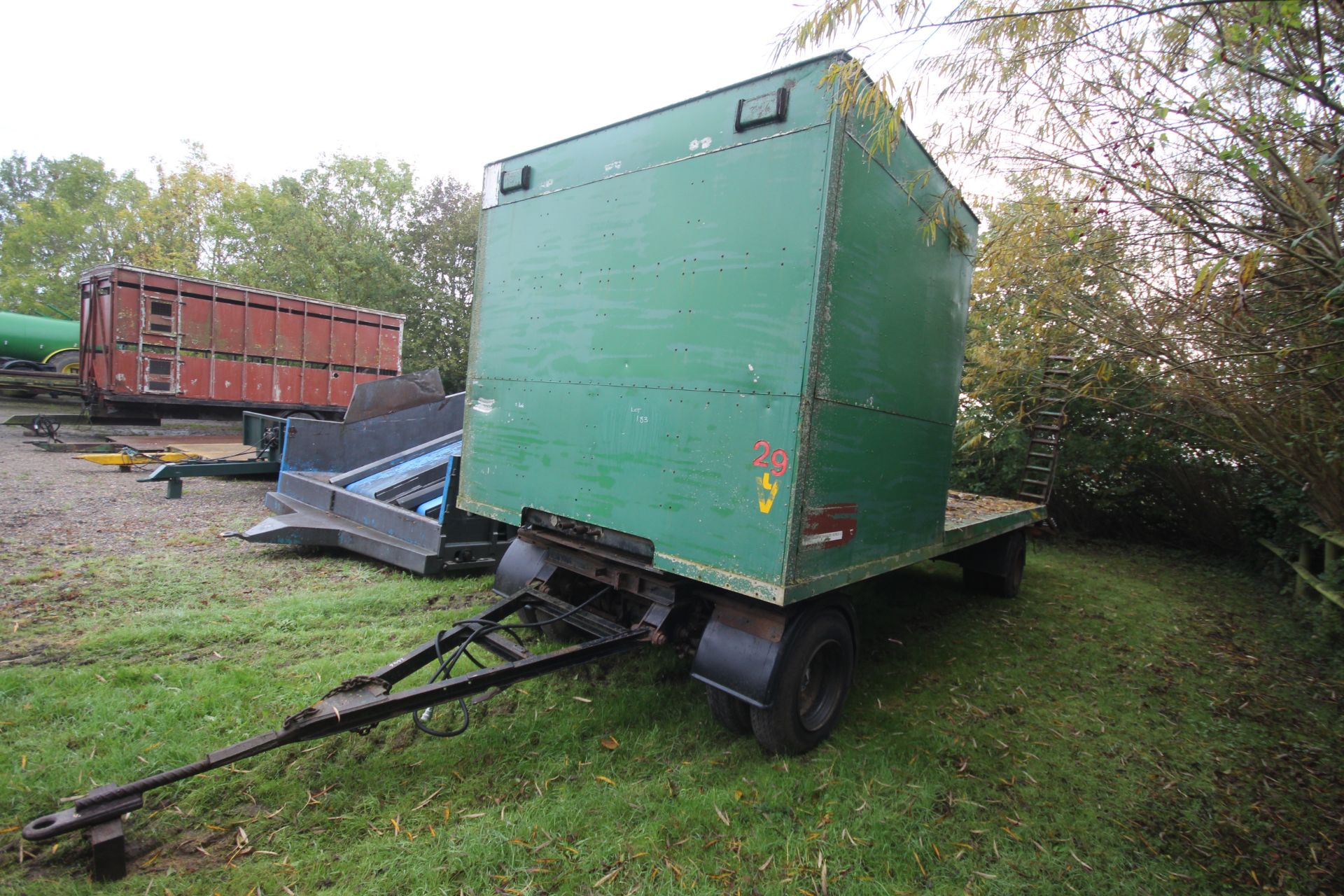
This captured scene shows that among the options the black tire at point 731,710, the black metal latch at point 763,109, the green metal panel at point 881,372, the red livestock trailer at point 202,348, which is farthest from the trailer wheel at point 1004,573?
the red livestock trailer at point 202,348

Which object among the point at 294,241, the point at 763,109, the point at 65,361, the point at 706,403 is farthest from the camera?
the point at 294,241

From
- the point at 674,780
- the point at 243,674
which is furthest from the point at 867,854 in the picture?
the point at 243,674

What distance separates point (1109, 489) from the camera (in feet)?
33.0

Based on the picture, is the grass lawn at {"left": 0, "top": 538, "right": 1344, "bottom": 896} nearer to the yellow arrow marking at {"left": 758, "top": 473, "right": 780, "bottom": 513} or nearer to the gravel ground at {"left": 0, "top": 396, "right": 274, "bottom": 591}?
the gravel ground at {"left": 0, "top": 396, "right": 274, "bottom": 591}

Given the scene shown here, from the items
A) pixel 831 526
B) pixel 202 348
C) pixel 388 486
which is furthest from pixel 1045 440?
pixel 202 348

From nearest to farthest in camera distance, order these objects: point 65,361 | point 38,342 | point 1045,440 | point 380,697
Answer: point 380,697, point 1045,440, point 65,361, point 38,342

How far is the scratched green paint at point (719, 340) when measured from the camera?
2609mm

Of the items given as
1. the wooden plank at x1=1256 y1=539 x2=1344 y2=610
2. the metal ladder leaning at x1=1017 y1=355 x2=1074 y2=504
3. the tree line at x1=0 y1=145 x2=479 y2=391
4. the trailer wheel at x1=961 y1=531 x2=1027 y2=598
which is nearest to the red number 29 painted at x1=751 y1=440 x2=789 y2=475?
the trailer wheel at x1=961 y1=531 x2=1027 y2=598

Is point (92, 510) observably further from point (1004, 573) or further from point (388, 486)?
point (1004, 573)

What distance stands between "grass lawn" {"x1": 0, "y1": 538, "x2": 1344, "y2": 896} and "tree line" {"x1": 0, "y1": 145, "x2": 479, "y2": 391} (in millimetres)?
20130

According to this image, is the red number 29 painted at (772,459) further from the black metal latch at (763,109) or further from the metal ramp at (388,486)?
the metal ramp at (388,486)

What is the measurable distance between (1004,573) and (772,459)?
4940mm

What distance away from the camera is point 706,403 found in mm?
2832

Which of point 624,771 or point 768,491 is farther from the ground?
point 768,491
